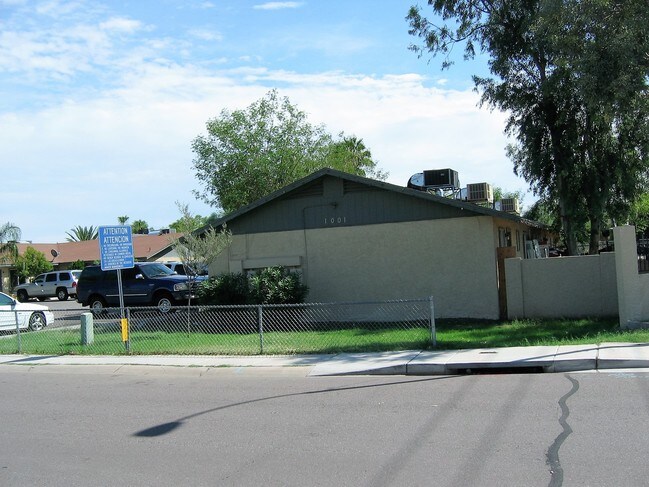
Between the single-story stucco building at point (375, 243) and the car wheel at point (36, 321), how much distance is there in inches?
215

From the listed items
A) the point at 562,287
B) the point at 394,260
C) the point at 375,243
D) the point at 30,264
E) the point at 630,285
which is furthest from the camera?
the point at 30,264

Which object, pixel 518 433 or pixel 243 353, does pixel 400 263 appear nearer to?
pixel 243 353

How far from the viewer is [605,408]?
673 cm

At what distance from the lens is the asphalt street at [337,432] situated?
514cm

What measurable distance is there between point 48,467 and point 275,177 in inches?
997

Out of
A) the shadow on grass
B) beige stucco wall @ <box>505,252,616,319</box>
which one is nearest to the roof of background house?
beige stucco wall @ <box>505,252,616,319</box>

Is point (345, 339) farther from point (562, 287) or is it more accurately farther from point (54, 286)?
point (54, 286)

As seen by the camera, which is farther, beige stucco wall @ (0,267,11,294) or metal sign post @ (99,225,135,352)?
beige stucco wall @ (0,267,11,294)

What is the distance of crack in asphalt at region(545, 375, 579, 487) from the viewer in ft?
15.5

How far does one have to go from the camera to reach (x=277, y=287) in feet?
52.5

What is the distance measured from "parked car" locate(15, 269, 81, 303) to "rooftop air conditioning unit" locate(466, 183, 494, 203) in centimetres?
2575

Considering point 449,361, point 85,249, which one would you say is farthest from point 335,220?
point 85,249

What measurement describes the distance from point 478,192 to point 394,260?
4526mm

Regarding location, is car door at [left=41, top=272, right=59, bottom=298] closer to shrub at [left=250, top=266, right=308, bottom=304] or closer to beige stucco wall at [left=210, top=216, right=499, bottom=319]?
beige stucco wall at [left=210, top=216, right=499, bottom=319]
